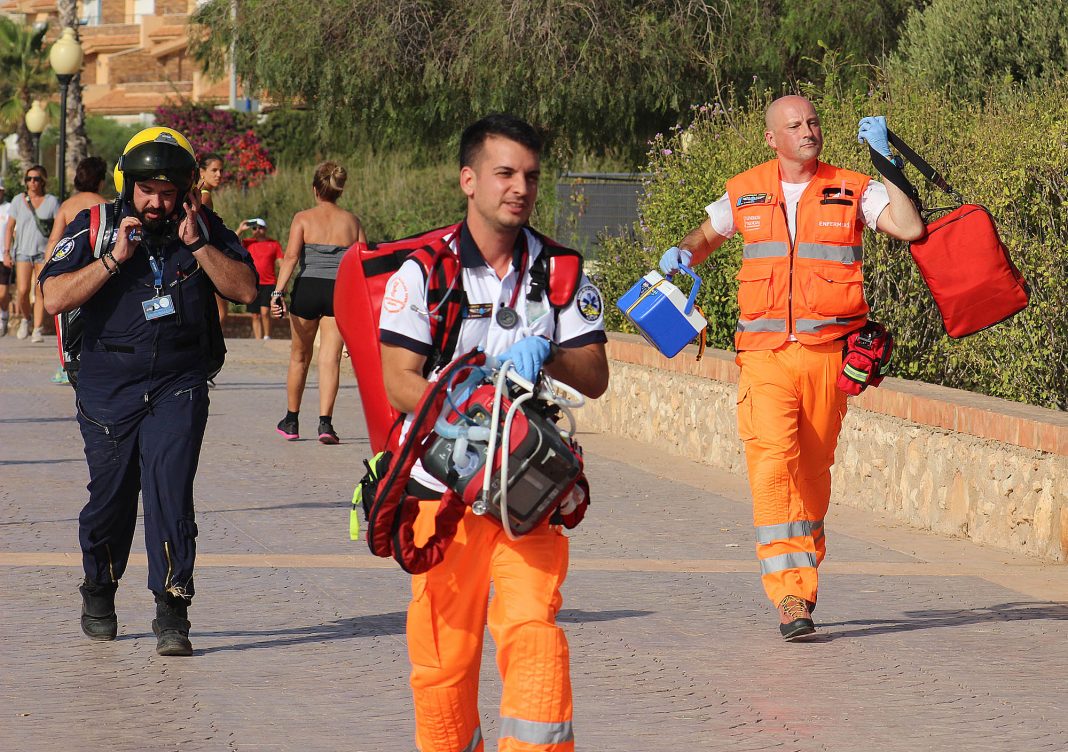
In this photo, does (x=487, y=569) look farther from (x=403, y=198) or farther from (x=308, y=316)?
(x=403, y=198)

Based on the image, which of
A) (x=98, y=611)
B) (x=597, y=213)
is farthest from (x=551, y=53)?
(x=98, y=611)

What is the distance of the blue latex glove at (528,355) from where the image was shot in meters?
4.48

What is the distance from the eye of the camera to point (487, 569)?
470 cm

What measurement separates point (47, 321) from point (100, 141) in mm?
58261

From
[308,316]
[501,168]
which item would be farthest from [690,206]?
[501,168]

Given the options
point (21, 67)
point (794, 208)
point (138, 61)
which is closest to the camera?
point (794, 208)

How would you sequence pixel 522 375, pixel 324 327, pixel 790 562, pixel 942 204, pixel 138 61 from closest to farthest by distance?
pixel 522 375
pixel 790 562
pixel 942 204
pixel 324 327
pixel 138 61

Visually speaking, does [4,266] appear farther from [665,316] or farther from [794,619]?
[665,316]

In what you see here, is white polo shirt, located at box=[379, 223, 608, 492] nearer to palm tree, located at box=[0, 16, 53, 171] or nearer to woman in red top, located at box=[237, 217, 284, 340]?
woman in red top, located at box=[237, 217, 284, 340]

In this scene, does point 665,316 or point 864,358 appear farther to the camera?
point 864,358

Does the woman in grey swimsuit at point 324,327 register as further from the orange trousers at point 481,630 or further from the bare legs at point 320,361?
the orange trousers at point 481,630

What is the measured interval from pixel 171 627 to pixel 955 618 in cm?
313

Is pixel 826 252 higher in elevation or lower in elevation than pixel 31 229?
higher

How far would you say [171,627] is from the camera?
6.62 meters
